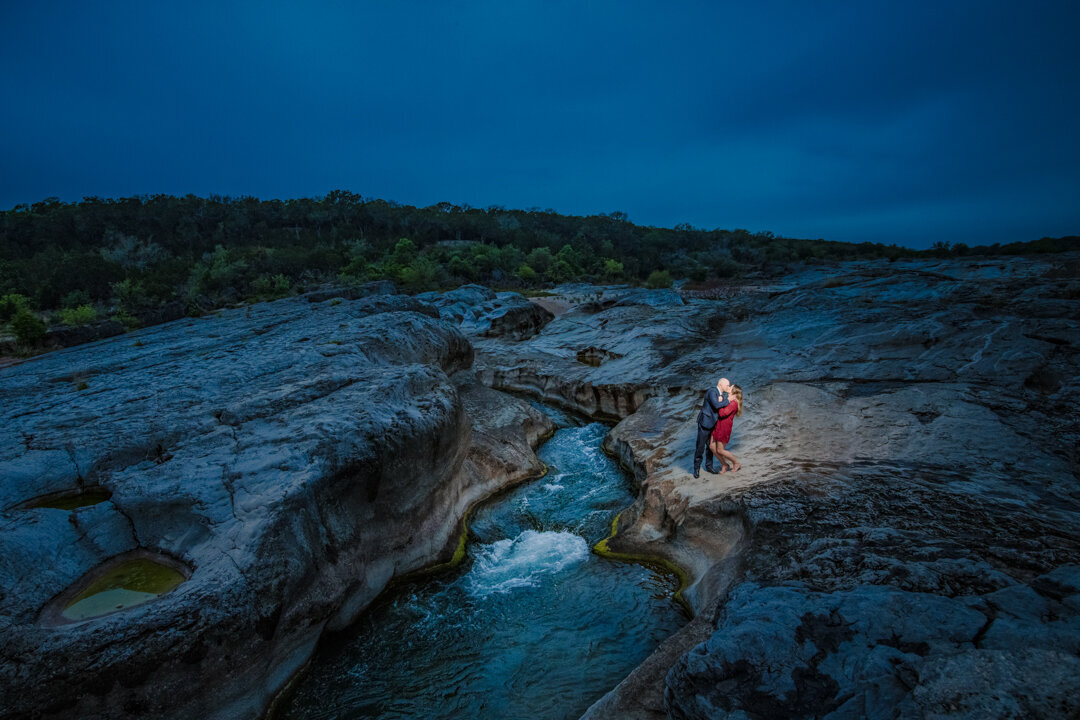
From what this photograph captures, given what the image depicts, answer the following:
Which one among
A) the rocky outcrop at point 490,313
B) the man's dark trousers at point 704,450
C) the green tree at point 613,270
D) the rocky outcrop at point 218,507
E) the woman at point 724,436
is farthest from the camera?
the green tree at point 613,270

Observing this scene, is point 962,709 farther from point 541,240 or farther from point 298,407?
point 541,240

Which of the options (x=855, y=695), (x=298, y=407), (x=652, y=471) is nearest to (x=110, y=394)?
(x=298, y=407)

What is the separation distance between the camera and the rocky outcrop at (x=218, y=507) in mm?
5441

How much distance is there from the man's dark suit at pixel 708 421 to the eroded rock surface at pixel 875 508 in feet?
1.27

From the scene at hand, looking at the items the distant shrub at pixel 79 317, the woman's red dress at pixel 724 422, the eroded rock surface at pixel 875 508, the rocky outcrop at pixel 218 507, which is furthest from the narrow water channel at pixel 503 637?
the distant shrub at pixel 79 317

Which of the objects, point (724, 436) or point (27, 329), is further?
point (27, 329)

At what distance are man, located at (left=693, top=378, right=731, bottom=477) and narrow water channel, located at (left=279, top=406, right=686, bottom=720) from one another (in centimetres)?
245

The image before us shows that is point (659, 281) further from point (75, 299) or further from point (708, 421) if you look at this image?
point (75, 299)

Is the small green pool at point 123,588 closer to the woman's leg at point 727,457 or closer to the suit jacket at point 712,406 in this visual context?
the suit jacket at point 712,406

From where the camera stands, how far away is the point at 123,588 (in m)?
6.20

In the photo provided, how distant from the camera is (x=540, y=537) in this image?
10.7 metres

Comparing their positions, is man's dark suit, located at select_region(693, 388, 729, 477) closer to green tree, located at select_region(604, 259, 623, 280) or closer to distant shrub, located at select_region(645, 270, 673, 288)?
distant shrub, located at select_region(645, 270, 673, 288)

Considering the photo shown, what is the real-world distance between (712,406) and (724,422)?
1.92ft

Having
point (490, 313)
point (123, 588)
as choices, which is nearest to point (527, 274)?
point (490, 313)
